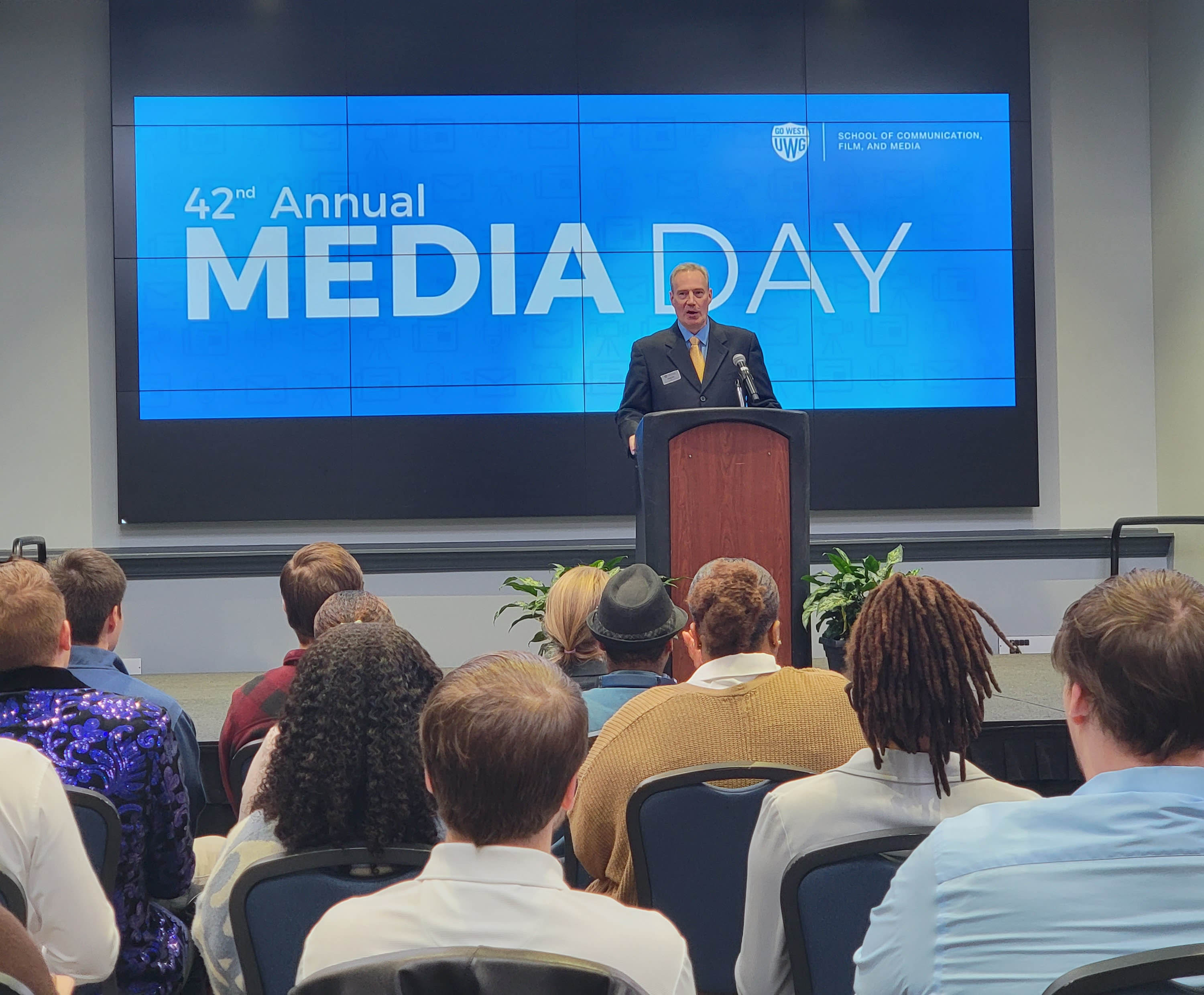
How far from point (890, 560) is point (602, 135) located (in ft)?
10.0

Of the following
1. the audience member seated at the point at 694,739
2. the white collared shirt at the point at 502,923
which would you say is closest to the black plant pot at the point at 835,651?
the audience member seated at the point at 694,739

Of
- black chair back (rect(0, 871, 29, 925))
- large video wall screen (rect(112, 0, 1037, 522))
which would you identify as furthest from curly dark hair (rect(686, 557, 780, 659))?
large video wall screen (rect(112, 0, 1037, 522))

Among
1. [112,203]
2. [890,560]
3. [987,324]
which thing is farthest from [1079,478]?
[112,203]

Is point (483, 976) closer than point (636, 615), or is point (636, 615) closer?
point (483, 976)

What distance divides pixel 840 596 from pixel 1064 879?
2678 mm

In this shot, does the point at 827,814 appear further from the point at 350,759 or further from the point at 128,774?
the point at 128,774

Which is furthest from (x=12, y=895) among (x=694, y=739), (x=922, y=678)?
(x=922, y=678)

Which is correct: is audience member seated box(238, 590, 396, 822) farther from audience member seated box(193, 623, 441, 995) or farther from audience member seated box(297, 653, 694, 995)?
audience member seated box(297, 653, 694, 995)

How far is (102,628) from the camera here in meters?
2.58

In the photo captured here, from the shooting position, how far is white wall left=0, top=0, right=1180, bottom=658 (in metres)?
5.98

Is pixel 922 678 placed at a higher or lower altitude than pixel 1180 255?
lower

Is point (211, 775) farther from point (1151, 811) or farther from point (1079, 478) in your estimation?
point (1079, 478)

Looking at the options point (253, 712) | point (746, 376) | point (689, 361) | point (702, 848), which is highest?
point (689, 361)

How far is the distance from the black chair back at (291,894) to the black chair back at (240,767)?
2.31 feet
